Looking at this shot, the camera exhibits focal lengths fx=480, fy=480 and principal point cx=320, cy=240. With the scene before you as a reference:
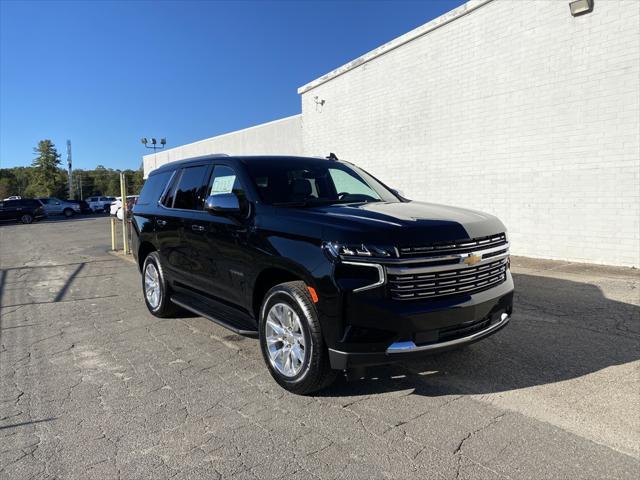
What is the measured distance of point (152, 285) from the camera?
20.8ft

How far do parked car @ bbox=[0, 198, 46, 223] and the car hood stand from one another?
3487 cm

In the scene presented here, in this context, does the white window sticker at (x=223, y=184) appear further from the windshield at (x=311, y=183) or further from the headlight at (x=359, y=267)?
the headlight at (x=359, y=267)

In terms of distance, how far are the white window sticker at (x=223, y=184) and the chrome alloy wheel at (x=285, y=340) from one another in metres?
1.43

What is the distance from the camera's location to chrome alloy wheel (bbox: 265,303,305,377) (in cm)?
367

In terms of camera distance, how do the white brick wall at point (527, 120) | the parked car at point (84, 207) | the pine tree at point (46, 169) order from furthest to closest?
the pine tree at point (46, 169) < the parked car at point (84, 207) < the white brick wall at point (527, 120)

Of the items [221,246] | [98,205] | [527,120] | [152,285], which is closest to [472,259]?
[221,246]

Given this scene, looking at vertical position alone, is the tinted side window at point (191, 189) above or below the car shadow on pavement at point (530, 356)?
above

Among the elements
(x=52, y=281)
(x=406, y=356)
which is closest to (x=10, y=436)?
(x=406, y=356)

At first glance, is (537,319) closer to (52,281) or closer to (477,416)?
(477,416)

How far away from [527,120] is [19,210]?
3344cm

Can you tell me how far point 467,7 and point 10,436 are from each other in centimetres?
1137

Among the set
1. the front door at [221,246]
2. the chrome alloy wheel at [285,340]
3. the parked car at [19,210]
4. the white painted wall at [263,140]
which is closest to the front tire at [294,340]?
the chrome alloy wheel at [285,340]

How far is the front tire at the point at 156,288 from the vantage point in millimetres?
5930

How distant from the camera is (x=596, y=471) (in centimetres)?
272
